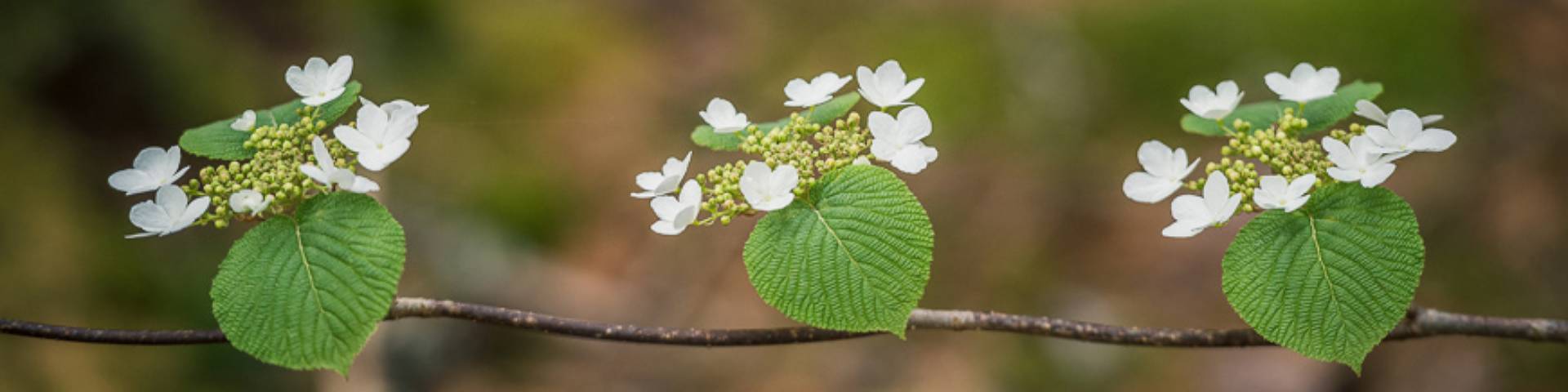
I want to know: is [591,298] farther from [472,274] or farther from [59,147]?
[59,147]

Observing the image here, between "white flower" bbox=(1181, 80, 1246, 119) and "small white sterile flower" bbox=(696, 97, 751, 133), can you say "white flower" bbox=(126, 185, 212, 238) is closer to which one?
"small white sterile flower" bbox=(696, 97, 751, 133)

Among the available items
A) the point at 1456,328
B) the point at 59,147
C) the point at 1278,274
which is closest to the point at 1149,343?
the point at 1278,274

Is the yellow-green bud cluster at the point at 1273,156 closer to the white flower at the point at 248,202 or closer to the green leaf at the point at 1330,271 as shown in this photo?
the green leaf at the point at 1330,271

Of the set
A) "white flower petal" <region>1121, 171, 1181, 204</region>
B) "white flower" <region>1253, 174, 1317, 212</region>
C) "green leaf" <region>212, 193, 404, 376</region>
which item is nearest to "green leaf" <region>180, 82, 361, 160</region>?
"green leaf" <region>212, 193, 404, 376</region>

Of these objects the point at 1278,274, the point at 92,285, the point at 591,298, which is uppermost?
the point at 1278,274

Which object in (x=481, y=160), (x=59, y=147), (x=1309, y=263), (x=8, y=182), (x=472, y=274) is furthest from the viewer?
(x=481, y=160)

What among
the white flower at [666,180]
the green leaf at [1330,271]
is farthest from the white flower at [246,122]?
the green leaf at [1330,271]

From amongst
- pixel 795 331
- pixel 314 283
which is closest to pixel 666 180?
pixel 795 331
